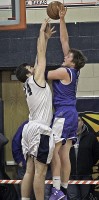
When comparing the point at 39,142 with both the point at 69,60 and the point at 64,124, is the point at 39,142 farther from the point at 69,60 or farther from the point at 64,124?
the point at 69,60

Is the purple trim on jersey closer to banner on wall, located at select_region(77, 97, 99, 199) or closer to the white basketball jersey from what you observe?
the white basketball jersey

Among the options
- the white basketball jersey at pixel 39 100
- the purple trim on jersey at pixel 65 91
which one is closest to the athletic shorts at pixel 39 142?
the white basketball jersey at pixel 39 100

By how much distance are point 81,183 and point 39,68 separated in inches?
119

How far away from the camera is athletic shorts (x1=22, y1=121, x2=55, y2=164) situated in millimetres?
6305

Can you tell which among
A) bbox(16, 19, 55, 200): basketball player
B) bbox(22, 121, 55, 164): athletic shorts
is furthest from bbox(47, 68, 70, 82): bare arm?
bbox(22, 121, 55, 164): athletic shorts

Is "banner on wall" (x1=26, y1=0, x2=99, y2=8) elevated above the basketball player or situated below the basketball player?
above

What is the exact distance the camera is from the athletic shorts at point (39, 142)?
6305mm

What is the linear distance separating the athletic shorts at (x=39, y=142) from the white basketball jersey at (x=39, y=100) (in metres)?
0.12

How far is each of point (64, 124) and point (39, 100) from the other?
1.52 feet

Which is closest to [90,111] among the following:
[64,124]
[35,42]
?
[35,42]

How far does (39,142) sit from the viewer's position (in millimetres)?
6371

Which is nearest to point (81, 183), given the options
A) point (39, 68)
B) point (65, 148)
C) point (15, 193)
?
point (15, 193)

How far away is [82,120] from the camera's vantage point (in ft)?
31.4

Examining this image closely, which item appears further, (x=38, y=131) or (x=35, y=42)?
(x=35, y=42)
